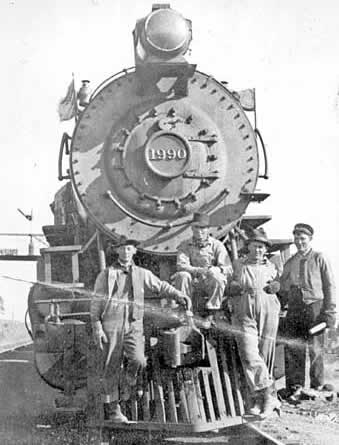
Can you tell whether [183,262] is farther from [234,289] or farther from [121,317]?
[121,317]

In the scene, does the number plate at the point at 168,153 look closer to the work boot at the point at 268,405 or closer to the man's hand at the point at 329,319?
the man's hand at the point at 329,319

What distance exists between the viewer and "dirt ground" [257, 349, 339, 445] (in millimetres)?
5379

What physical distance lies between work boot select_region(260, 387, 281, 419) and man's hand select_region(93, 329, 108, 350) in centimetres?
129

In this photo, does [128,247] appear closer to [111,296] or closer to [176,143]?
[111,296]

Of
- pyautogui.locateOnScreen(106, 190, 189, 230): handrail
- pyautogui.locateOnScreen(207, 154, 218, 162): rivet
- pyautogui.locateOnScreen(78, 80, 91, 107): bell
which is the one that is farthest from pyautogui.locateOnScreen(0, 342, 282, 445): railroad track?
pyautogui.locateOnScreen(78, 80, 91, 107): bell

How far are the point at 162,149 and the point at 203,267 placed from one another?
1.42 meters

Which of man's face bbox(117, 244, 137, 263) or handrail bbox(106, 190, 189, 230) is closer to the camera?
man's face bbox(117, 244, 137, 263)

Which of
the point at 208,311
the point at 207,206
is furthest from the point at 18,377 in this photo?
the point at 208,311

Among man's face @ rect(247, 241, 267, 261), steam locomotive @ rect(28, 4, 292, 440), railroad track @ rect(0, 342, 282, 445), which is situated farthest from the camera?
steam locomotive @ rect(28, 4, 292, 440)

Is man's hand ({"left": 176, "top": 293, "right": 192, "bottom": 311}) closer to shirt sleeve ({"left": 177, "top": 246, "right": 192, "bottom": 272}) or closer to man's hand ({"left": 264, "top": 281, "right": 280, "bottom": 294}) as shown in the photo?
shirt sleeve ({"left": 177, "top": 246, "right": 192, "bottom": 272})

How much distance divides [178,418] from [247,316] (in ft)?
3.15

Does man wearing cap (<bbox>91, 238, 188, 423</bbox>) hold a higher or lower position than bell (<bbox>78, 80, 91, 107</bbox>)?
lower

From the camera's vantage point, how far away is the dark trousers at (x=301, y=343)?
21.2ft

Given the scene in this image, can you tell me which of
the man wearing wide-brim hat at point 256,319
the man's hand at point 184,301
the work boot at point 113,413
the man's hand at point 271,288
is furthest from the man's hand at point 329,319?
the work boot at point 113,413
